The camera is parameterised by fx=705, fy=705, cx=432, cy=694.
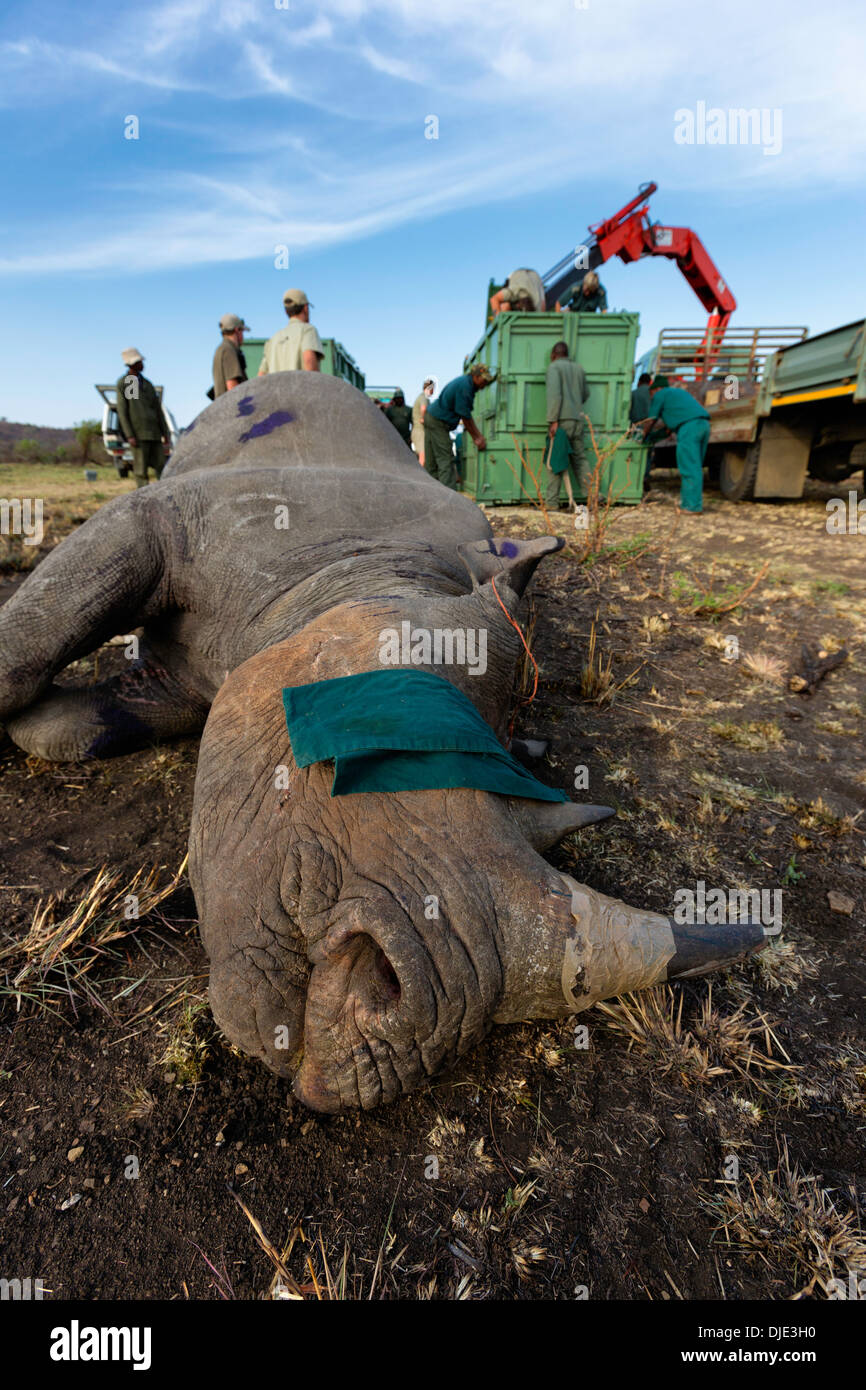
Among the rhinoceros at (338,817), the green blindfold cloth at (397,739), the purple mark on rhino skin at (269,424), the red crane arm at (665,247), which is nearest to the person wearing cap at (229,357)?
the purple mark on rhino skin at (269,424)

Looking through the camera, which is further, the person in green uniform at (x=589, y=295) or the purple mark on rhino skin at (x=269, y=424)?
the person in green uniform at (x=589, y=295)

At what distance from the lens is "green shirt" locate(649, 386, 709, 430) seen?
10352 millimetres

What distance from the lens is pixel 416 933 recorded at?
1.39m

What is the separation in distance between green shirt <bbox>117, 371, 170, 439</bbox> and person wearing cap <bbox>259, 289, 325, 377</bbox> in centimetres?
513

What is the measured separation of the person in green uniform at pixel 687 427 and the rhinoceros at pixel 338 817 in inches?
329

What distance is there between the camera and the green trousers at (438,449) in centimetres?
1134

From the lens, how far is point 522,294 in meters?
11.6

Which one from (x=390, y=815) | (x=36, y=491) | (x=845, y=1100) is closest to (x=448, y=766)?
(x=390, y=815)

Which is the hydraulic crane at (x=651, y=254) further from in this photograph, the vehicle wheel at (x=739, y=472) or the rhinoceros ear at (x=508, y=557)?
the rhinoceros ear at (x=508, y=557)
